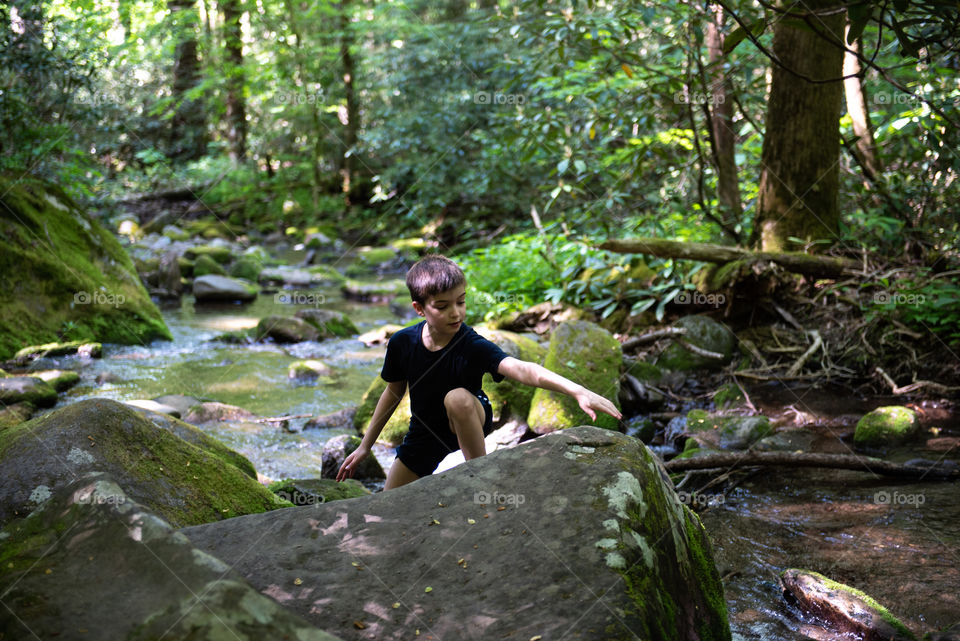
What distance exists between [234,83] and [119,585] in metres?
18.2

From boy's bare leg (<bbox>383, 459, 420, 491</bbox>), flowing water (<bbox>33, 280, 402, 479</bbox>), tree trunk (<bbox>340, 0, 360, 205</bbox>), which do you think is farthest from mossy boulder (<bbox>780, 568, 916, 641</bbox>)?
tree trunk (<bbox>340, 0, 360, 205</bbox>)

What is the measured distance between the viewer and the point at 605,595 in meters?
1.69

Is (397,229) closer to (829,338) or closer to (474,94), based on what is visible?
(474,94)

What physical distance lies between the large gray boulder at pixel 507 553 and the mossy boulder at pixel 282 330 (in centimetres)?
624

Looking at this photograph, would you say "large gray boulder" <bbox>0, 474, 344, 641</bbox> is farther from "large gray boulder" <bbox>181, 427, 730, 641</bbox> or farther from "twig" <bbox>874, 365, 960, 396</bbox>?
"twig" <bbox>874, 365, 960, 396</bbox>

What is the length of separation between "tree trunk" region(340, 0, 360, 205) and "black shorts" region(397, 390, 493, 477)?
44.0 ft

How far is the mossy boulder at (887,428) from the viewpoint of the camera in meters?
4.45

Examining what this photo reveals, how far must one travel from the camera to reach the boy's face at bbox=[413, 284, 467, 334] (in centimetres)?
281

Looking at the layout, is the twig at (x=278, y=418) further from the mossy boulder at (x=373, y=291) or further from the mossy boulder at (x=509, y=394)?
the mossy boulder at (x=373, y=291)

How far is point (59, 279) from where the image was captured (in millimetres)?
7191

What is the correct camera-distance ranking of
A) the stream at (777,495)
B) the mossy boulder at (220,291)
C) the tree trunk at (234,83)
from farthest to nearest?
1. the tree trunk at (234,83)
2. the mossy boulder at (220,291)
3. the stream at (777,495)

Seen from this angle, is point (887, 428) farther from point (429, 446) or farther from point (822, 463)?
point (429, 446)

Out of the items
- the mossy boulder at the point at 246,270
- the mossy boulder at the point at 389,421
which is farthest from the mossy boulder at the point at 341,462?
the mossy boulder at the point at 246,270

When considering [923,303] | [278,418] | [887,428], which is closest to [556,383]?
[887,428]
